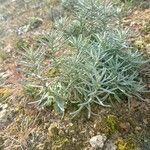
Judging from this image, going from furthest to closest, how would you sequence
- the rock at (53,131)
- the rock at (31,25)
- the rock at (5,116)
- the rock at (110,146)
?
the rock at (31,25) < the rock at (5,116) < the rock at (53,131) < the rock at (110,146)

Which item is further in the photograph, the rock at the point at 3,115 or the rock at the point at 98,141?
the rock at the point at 3,115

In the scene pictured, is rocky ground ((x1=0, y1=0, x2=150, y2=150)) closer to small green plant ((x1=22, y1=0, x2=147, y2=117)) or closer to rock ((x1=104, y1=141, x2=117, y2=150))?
rock ((x1=104, y1=141, x2=117, y2=150))

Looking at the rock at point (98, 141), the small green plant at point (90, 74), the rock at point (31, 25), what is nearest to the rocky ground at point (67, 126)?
the rock at point (98, 141)

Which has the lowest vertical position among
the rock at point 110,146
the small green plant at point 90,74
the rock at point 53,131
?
the rock at point 110,146

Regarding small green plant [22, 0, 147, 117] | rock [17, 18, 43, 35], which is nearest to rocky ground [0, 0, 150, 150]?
small green plant [22, 0, 147, 117]

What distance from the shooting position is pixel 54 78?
3.62 metres

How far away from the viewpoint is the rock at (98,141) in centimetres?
325

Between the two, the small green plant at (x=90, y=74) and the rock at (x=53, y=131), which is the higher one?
the small green plant at (x=90, y=74)

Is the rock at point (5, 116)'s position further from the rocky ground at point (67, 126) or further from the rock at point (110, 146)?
the rock at point (110, 146)

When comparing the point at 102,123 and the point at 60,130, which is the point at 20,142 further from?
the point at 102,123

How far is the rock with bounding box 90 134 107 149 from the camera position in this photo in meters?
3.25

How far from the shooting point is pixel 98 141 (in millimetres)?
3273

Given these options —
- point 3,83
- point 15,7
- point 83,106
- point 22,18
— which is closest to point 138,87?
point 83,106

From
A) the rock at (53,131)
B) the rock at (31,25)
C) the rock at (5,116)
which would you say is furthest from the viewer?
the rock at (31,25)
